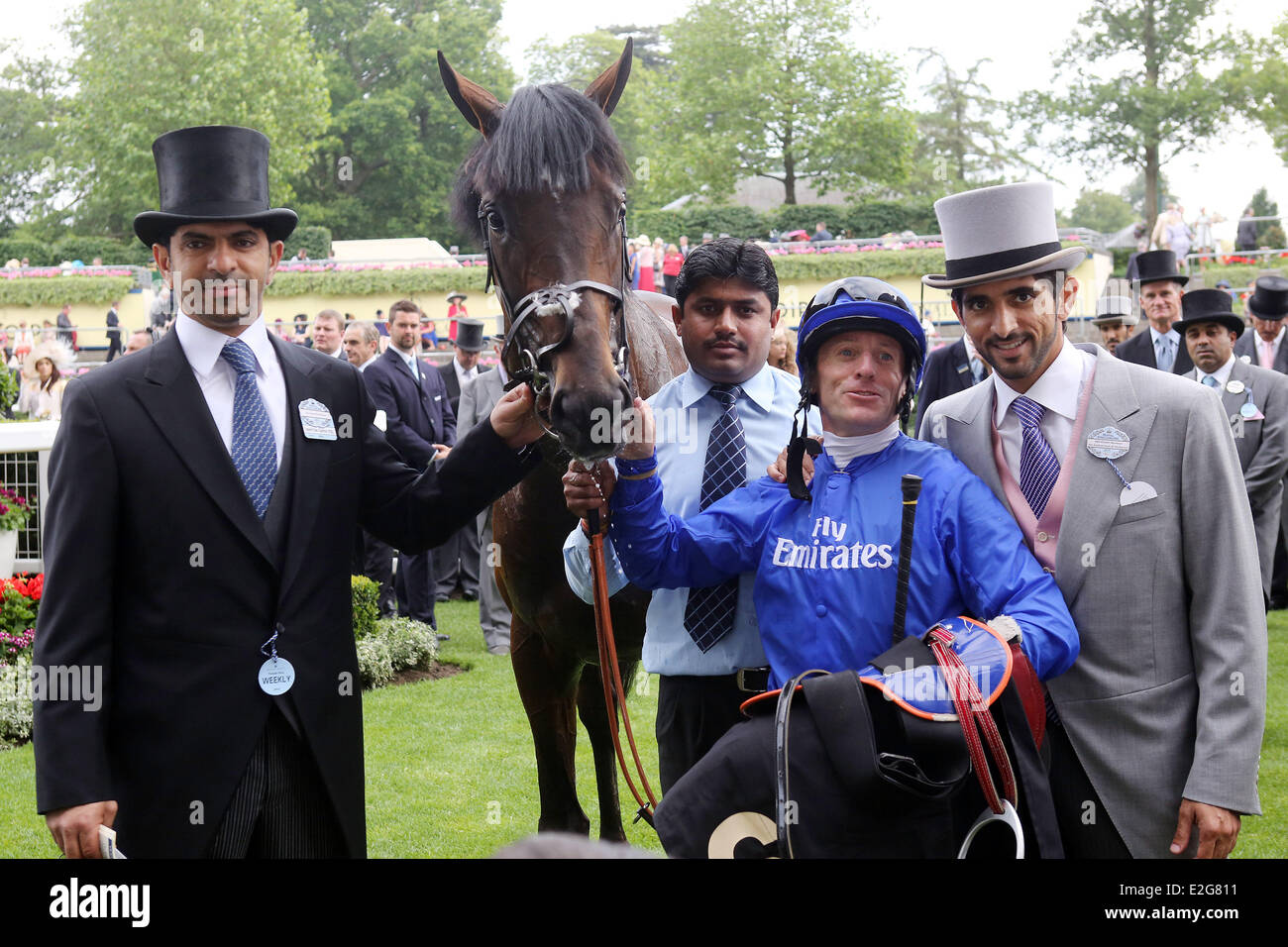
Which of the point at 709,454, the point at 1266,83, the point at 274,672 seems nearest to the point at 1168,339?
the point at 709,454

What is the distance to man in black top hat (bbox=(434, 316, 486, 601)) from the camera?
11.0m

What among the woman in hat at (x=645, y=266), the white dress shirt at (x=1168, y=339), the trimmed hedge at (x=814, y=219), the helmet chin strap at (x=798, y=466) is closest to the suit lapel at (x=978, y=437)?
the helmet chin strap at (x=798, y=466)

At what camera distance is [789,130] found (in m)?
37.9

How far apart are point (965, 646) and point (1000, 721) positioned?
→ 0.17 metres

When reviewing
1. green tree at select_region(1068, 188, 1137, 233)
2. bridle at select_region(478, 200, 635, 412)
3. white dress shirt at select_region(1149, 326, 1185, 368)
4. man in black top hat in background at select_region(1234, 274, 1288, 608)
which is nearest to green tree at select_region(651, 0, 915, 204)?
man in black top hat in background at select_region(1234, 274, 1288, 608)

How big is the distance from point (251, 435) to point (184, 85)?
118 feet

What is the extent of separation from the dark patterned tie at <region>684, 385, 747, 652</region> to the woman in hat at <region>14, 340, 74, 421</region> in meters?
11.2

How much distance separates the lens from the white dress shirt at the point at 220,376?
272 centimetres

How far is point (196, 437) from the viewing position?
262cm

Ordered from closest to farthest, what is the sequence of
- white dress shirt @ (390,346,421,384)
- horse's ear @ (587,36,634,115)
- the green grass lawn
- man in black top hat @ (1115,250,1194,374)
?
1. horse's ear @ (587,36,634,115)
2. the green grass lawn
3. man in black top hat @ (1115,250,1194,374)
4. white dress shirt @ (390,346,421,384)

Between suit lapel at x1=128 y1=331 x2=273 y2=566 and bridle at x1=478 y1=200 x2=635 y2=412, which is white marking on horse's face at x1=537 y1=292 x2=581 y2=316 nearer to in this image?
bridle at x1=478 y1=200 x2=635 y2=412

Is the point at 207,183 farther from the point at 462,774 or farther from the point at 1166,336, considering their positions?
the point at 1166,336

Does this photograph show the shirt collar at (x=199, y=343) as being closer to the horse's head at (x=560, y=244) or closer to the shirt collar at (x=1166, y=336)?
the horse's head at (x=560, y=244)
